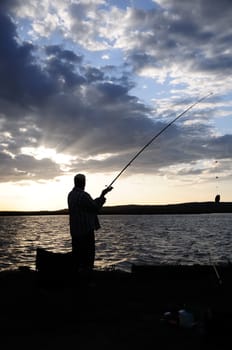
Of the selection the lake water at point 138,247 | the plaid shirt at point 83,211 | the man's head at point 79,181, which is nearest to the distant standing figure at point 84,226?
the plaid shirt at point 83,211

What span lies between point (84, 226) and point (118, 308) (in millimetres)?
1748

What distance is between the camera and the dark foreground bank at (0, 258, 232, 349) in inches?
208

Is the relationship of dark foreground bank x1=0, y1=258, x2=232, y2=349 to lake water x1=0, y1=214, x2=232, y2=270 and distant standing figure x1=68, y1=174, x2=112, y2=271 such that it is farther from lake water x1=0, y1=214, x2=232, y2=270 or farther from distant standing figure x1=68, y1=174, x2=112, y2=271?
lake water x1=0, y1=214, x2=232, y2=270

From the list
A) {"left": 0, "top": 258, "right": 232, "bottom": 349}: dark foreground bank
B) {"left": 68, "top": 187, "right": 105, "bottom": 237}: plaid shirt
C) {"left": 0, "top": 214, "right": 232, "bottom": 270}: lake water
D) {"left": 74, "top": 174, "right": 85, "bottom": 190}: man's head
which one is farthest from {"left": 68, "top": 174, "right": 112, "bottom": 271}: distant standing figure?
{"left": 0, "top": 214, "right": 232, "bottom": 270}: lake water

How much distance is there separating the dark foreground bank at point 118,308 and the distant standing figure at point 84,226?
1.08ft

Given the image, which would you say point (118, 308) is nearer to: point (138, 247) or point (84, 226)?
point (84, 226)

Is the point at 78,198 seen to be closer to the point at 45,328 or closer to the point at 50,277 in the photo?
the point at 50,277

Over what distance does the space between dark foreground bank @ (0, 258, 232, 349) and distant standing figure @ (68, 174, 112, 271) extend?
33 cm

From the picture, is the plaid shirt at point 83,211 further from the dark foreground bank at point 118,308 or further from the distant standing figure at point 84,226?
the dark foreground bank at point 118,308

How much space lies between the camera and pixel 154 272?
10.3 meters

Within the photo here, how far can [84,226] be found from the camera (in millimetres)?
8047

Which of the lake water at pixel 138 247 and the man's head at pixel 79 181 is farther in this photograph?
the lake water at pixel 138 247

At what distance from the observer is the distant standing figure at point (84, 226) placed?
7.97 metres

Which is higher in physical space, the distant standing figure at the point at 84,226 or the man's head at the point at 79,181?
the man's head at the point at 79,181
